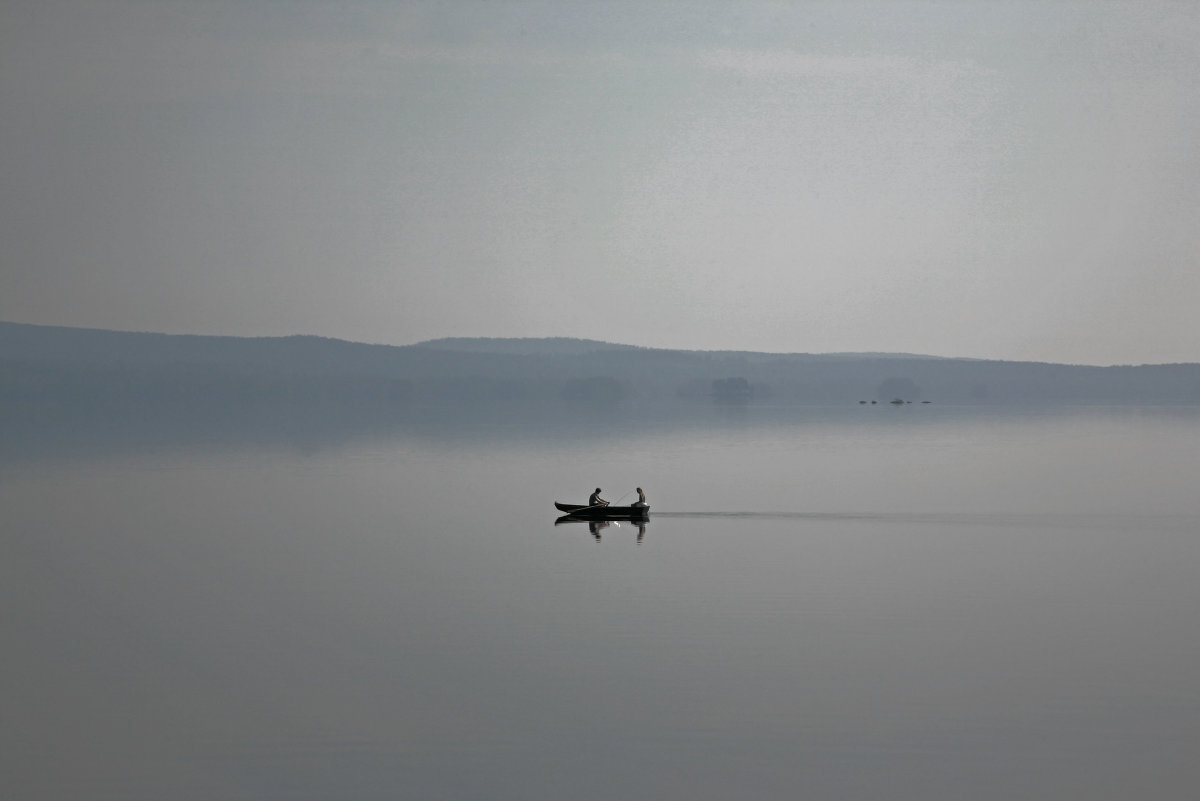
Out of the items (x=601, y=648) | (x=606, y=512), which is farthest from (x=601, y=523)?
(x=601, y=648)

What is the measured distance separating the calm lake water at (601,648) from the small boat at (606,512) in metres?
0.97

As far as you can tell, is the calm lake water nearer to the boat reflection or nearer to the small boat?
the boat reflection

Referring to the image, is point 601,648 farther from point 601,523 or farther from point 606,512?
point 601,523

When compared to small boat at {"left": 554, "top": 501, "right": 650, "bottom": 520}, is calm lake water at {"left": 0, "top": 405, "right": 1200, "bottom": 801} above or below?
below

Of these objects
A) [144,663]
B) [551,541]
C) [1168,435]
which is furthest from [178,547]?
[1168,435]

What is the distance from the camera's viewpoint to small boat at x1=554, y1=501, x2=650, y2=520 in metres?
44.4

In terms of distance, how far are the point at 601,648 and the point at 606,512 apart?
823 inches

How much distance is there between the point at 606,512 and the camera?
44.9m

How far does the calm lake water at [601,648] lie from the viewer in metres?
17.5

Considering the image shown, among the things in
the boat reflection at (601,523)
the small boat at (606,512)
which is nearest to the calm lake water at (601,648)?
the boat reflection at (601,523)

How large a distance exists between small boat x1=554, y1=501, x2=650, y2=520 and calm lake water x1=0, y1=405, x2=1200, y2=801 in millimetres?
973

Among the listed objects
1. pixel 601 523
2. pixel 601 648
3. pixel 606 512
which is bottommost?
pixel 601 648

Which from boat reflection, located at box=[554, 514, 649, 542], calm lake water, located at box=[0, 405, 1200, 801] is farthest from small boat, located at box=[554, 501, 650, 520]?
calm lake water, located at box=[0, 405, 1200, 801]

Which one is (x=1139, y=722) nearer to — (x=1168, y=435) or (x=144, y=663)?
(x=144, y=663)
